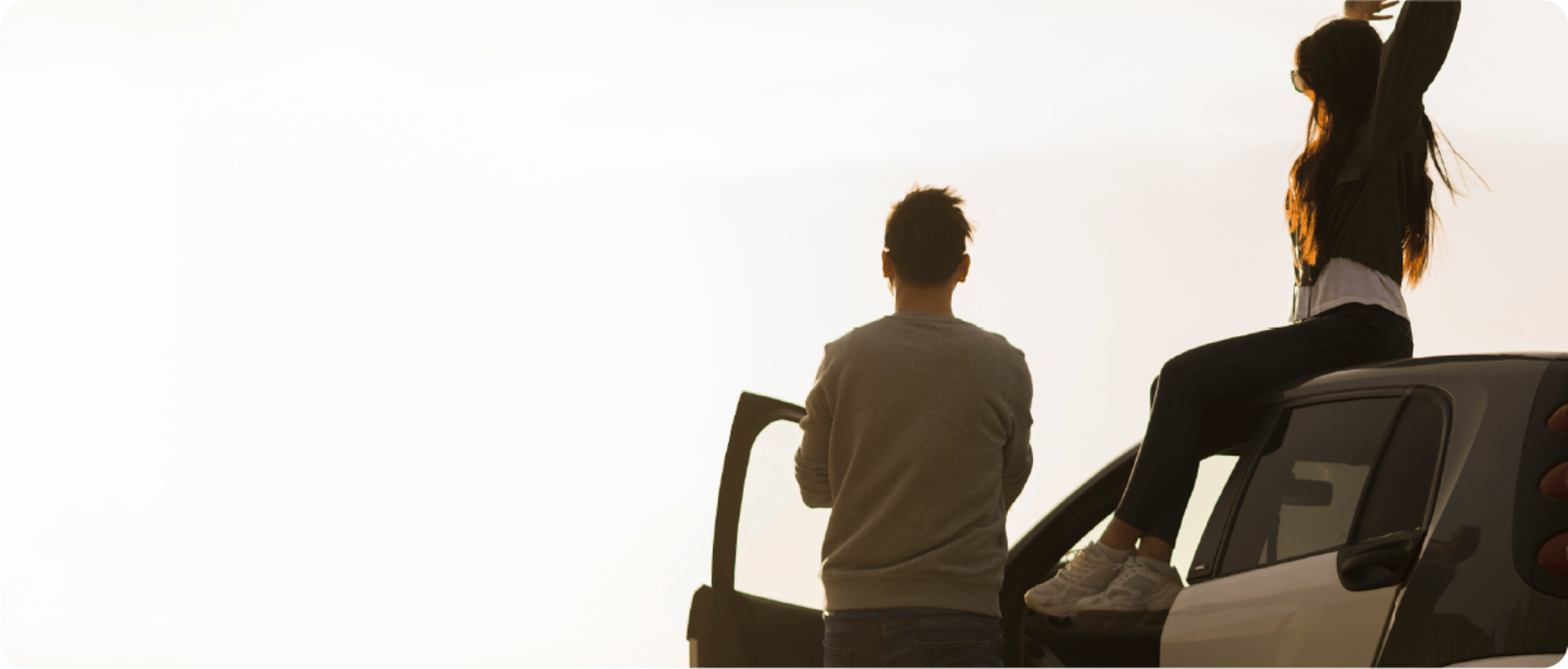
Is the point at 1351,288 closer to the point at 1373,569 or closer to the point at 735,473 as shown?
the point at 1373,569

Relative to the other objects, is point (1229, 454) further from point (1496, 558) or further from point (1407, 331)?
point (1496, 558)

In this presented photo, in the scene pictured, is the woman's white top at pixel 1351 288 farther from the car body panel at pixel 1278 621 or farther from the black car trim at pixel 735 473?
the black car trim at pixel 735 473

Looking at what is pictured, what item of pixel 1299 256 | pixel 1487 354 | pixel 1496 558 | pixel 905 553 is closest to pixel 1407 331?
pixel 1299 256

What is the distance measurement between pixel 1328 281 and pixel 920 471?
1.48 meters

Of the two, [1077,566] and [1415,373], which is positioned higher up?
[1415,373]

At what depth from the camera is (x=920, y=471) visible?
289 centimetres

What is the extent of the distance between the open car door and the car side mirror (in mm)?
1391

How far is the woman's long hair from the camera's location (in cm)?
373

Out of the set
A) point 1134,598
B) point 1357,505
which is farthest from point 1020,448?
point 1357,505

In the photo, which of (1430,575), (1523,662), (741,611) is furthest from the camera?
(741,611)

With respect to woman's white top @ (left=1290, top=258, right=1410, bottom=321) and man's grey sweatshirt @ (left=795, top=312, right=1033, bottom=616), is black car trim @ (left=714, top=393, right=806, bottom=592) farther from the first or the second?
woman's white top @ (left=1290, top=258, right=1410, bottom=321)

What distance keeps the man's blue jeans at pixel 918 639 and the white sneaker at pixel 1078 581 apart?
1.78ft

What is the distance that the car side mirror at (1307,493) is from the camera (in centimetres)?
315

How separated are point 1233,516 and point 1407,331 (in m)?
0.76
